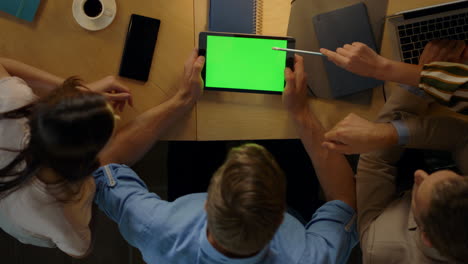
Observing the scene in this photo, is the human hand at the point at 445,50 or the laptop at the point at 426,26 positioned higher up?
the laptop at the point at 426,26

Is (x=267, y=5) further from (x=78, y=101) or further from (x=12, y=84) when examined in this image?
(x=12, y=84)

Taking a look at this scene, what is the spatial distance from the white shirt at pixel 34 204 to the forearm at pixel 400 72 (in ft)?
2.81

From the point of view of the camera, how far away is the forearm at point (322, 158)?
1088 millimetres

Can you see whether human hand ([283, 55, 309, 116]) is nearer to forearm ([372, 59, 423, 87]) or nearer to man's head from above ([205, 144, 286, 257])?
forearm ([372, 59, 423, 87])

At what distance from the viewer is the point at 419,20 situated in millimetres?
1009

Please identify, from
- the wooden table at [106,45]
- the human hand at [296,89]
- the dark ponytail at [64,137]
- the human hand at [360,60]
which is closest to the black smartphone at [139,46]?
the wooden table at [106,45]

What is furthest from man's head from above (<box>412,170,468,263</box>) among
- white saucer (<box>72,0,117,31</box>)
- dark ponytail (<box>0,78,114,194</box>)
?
white saucer (<box>72,0,117,31</box>)

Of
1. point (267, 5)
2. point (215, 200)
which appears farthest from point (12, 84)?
point (267, 5)

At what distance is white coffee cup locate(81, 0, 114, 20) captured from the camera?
1.05 meters

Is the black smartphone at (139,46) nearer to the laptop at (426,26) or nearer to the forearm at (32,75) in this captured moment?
the forearm at (32,75)

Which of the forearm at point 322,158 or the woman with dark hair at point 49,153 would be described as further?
the forearm at point 322,158

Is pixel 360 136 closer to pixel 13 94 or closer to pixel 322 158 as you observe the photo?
pixel 322 158

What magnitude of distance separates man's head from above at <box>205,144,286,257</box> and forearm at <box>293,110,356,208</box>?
40 centimetres

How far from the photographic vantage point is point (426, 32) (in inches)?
39.6
